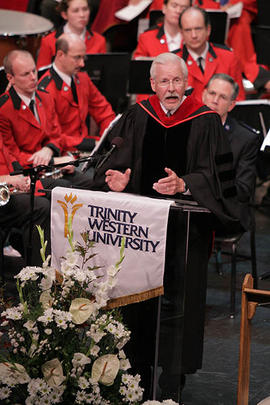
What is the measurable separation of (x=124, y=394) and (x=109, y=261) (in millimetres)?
688

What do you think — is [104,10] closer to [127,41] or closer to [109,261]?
[127,41]

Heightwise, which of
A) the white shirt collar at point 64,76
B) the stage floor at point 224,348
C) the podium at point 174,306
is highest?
the white shirt collar at point 64,76

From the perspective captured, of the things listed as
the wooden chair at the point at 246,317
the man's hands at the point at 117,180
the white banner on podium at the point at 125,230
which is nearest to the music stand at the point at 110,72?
the man's hands at the point at 117,180

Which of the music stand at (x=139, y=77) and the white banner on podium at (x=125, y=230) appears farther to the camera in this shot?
the music stand at (x=139, y=77)

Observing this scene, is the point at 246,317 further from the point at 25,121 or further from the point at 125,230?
the point at 25,121

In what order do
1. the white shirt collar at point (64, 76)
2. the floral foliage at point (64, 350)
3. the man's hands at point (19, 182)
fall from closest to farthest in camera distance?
the floral foliage at point (64, 350)
the man's hands at point (19, 182)
the white shirt collar at point (64, 76)

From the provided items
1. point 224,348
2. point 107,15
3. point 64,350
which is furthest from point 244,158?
point 107,15

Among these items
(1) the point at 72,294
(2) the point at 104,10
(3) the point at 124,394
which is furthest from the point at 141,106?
(2) the point at 104,10

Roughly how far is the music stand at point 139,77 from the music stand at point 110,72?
1.31ft

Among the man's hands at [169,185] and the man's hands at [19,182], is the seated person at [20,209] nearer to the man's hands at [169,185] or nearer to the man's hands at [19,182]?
the man's hands at [19,182]

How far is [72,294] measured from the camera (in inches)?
127

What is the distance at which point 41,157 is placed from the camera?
5.76 m

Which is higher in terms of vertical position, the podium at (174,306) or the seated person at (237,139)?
the seated person at (237,139)

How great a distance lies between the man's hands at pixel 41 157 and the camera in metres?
5.75
